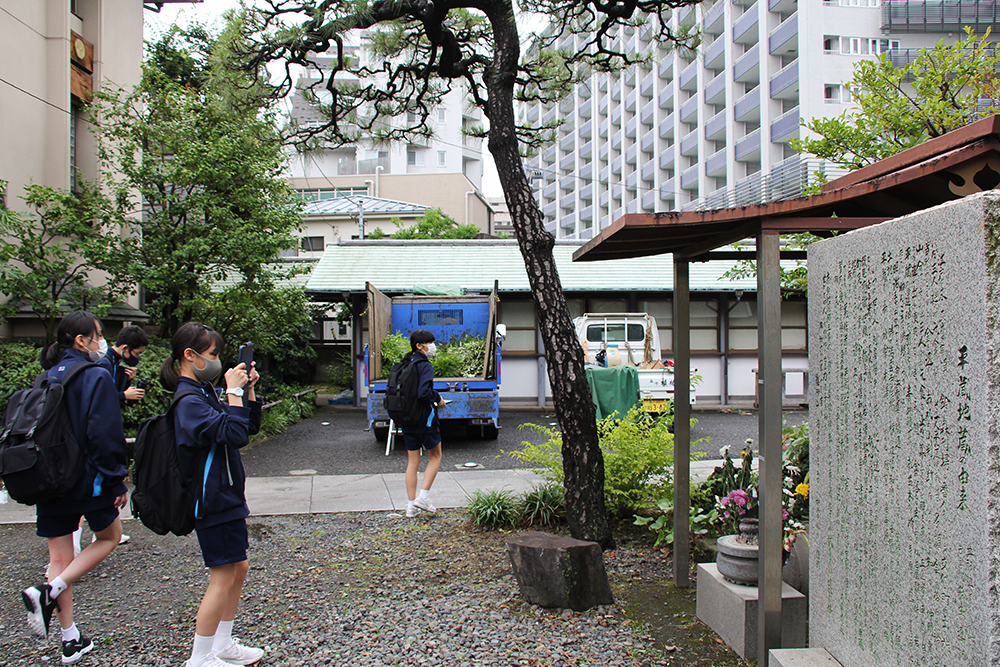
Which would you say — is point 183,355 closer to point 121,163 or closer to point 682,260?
point 682,260

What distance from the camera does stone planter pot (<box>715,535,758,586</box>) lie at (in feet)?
12.0

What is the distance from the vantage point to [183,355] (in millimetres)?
3324

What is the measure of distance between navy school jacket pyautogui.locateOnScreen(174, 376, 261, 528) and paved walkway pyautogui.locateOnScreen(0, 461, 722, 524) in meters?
3.71

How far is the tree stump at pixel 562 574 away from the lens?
13.5 feet

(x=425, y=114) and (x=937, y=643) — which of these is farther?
(x=425, y=114)

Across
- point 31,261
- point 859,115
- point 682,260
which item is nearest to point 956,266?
point 682,260

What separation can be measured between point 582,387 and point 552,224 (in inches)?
2756

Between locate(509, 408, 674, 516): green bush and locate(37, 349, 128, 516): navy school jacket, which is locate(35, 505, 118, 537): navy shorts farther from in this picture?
locate(509, 408, 674, 516): green bush

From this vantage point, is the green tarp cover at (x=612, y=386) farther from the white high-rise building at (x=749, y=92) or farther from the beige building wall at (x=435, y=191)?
the beige building wall at (x=435, y=191)

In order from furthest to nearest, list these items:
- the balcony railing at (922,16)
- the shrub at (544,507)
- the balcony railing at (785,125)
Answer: the balcony railing at (785,125) < the balcony railing at (922,16) < the shrub at (544,507)

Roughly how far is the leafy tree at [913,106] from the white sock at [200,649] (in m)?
5.58

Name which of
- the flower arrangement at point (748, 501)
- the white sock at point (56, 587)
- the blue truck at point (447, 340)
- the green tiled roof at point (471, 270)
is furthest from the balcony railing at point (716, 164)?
the white sock at point (56, 587)

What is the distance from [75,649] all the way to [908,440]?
416cm

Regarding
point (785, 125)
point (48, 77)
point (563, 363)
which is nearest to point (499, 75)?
point (563, 363)
